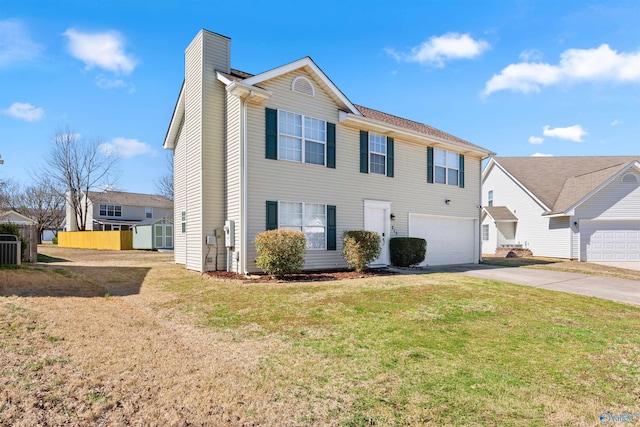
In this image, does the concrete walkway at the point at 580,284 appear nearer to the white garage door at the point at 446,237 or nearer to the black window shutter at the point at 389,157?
the white garage door at the point at 446,237

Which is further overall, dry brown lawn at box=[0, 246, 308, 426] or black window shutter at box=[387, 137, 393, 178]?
black window shutter at box=[387, 137, 393, 178]

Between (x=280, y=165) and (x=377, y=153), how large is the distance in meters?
4.31

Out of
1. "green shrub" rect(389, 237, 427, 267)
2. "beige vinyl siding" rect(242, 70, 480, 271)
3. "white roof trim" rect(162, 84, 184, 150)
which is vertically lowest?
"green shrub" rect(389, 237, 427, 267)

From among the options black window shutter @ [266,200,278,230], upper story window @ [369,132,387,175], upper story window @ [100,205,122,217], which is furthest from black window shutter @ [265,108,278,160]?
upper story window @ [100,205,122,217]

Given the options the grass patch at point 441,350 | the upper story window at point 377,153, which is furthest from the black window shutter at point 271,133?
the grass patch at point 441,350

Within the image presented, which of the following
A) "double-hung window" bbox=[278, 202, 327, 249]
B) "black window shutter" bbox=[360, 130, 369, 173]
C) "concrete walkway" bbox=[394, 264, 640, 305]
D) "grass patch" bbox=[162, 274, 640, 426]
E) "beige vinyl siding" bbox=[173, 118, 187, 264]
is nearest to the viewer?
"grass patch" bbox=[162, 274, 640, 426]

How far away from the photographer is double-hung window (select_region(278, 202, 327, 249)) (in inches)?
446

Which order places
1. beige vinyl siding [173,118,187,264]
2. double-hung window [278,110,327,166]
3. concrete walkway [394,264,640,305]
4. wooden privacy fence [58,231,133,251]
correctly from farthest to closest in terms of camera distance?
wooden privacy fence [58,231,133,251]
beige vinyl siding [173,118,187,264]
double-hung window [278,110,327,166]
concrete walkway [394,264,640,305]

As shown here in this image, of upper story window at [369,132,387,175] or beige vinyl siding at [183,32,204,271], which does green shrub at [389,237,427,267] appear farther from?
beige vinyl siding at [183,32,204,271]

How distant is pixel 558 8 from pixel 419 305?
418 inches

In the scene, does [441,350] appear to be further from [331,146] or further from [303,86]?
[303,86]

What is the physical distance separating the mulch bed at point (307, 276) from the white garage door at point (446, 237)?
3918 mm

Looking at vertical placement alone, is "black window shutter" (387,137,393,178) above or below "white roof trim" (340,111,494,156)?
below

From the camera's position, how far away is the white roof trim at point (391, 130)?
12.6 m
